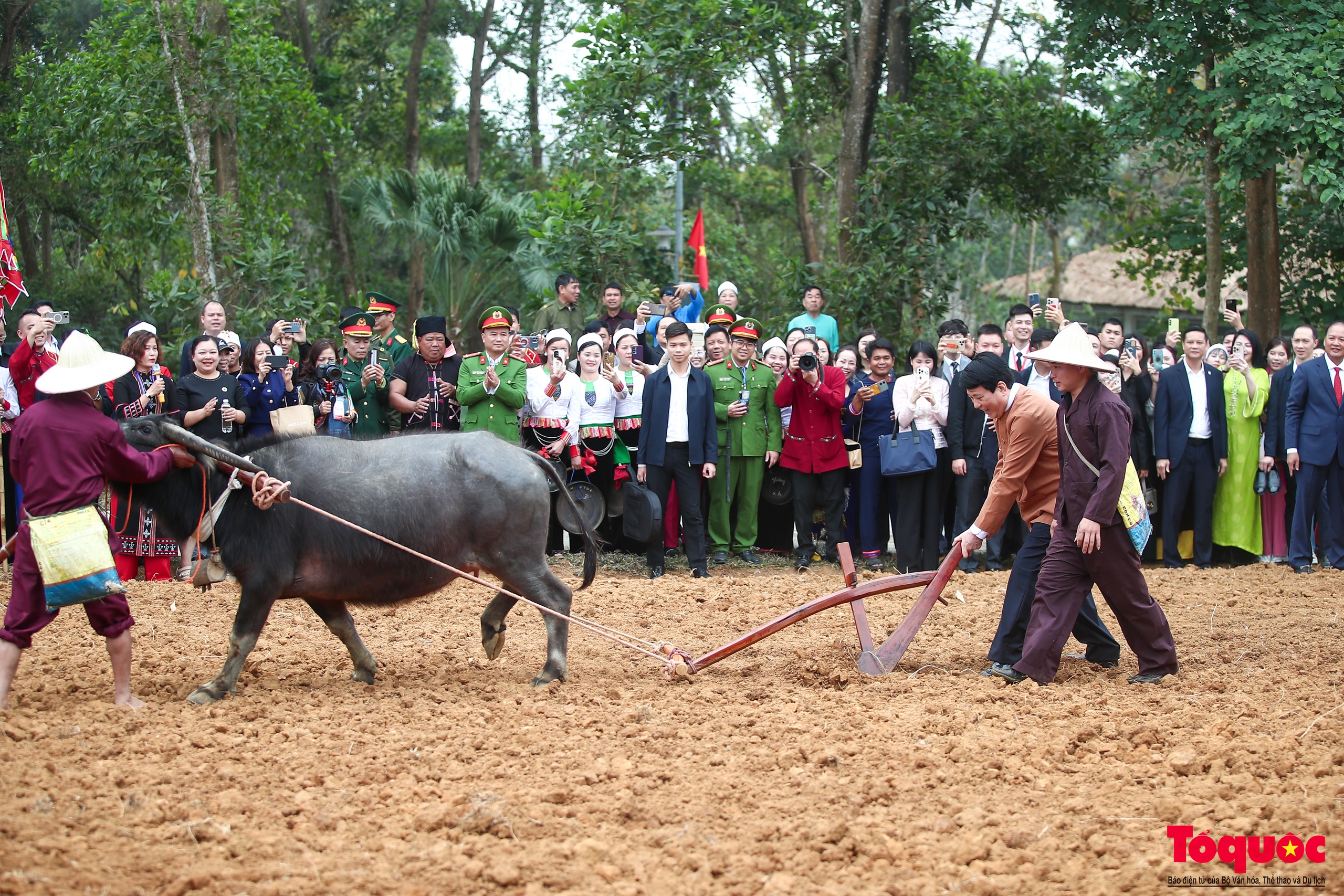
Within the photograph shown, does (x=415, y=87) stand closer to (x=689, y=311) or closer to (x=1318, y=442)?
(x=689, y=311)

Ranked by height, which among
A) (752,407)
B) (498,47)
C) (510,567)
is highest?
(498,47)

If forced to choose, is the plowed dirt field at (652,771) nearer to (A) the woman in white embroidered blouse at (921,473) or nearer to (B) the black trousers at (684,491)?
(B) the black trousers at (684,491)

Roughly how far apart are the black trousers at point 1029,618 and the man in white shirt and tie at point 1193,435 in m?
4.40

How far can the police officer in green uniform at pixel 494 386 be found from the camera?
9383 millimetres

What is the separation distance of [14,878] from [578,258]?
34.5 feet

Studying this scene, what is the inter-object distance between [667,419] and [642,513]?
0.94m

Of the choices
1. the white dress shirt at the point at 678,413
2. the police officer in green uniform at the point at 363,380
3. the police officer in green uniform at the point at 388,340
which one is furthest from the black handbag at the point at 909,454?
the police officer in green uniform at the point at 363,380

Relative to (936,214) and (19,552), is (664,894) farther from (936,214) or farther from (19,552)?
(936,214)

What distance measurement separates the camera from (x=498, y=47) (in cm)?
2770

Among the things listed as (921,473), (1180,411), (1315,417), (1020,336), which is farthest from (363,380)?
(1315,417)

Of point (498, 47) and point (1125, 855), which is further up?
point (498, 47)

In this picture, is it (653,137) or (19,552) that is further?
(653,137)

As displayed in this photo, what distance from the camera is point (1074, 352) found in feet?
19.8

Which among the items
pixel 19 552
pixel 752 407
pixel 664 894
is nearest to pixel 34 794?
pixel 19 552
